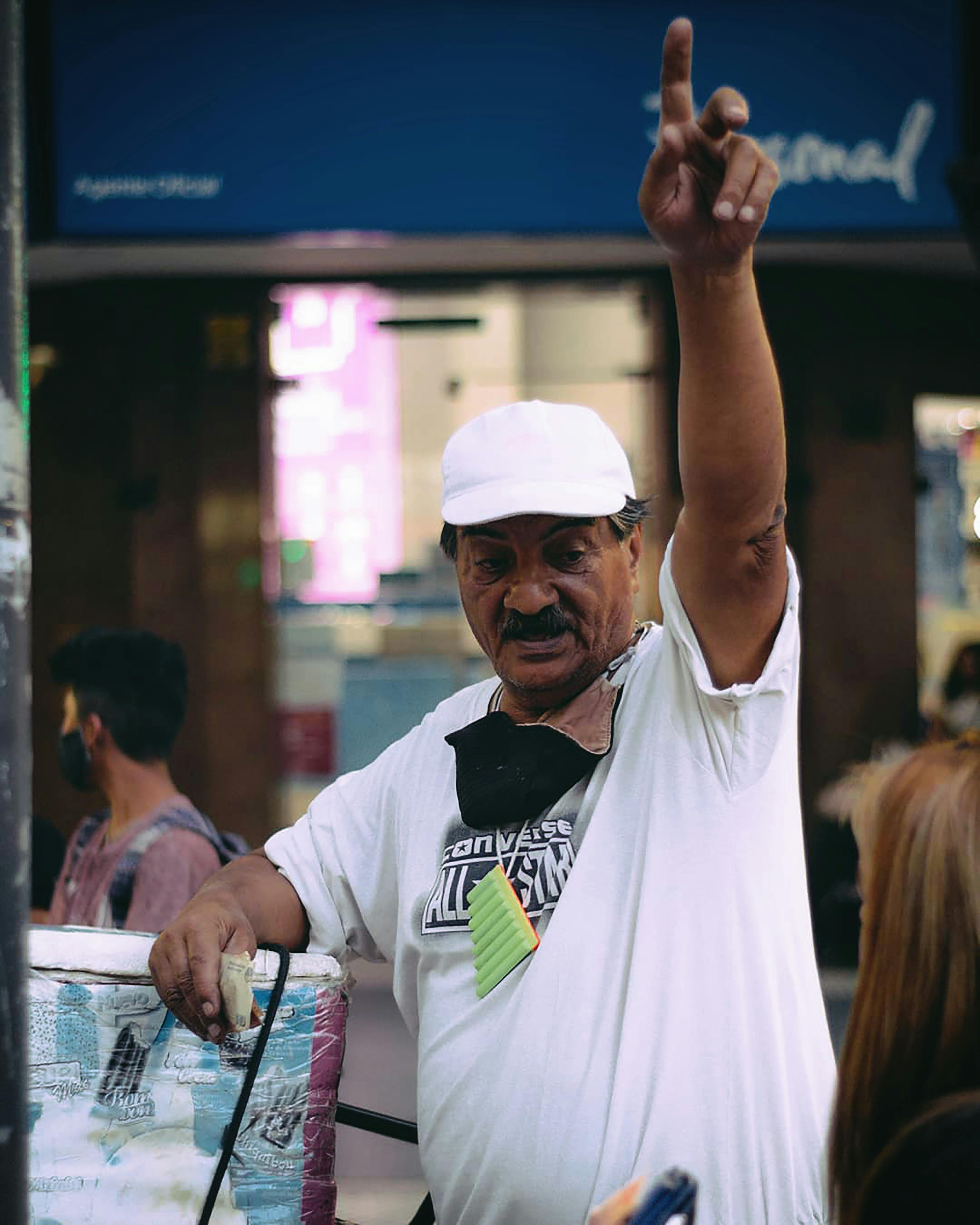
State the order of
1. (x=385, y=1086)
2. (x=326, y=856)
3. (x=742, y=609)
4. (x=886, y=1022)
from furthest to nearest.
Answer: (x=385, y=1086), (x=326, y=856), (x=742, y=609), (x=886, y=1022)

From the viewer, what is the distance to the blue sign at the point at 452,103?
5770 millimetres

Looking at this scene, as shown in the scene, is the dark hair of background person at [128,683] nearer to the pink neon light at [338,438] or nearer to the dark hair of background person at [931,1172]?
the dark hair of background person at [931,1172]

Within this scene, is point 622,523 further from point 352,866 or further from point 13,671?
point 13,671

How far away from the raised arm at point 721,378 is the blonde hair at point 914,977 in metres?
0.31

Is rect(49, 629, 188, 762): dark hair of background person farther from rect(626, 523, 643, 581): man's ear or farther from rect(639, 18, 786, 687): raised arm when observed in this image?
rect(639, 18, 786, 687): raised arm

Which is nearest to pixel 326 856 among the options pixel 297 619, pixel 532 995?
pixel 532 995

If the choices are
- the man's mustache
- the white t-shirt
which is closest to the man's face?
the man's mustache

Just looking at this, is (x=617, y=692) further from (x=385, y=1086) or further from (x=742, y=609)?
(x=385, y=1086)

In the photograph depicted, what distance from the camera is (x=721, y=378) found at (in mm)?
1678

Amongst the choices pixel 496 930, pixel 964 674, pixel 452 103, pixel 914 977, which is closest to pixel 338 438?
pixel 452 103

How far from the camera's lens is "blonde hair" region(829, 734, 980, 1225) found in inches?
58.2

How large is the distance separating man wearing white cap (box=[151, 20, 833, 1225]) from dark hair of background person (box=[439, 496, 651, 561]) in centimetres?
2

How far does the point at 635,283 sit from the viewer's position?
7.54 meters

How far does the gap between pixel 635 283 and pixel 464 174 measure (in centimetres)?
185
